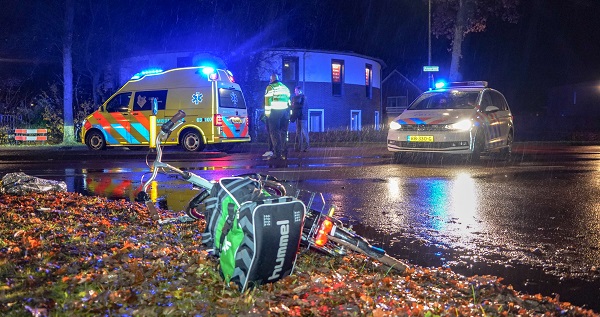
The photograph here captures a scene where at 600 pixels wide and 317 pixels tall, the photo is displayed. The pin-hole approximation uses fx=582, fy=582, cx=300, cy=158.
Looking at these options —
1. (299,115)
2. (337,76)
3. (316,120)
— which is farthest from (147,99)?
(337,76)

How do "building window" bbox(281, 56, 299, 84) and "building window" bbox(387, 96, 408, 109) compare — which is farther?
"building window" bbox(387, 96, 408, 109)

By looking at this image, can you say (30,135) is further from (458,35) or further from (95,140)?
(458,35)

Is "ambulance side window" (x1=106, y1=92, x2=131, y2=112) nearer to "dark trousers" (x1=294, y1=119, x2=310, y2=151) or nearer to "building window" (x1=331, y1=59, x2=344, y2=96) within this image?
"dark trousers" (x1=294, y1=119, x2=310, y2=151)

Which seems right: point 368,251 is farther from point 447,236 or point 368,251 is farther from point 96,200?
point 96,200

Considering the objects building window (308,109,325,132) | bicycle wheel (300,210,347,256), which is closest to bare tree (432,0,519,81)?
building window (308,109,325,132)

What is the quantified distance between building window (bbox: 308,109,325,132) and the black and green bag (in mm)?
31831

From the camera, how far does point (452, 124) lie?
12.4 metres

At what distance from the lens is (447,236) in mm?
5602

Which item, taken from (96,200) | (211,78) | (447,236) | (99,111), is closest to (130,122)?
(99,111)

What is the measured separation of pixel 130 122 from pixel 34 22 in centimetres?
992

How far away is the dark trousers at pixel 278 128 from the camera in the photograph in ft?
47.8

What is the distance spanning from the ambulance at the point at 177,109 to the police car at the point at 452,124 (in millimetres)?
5715

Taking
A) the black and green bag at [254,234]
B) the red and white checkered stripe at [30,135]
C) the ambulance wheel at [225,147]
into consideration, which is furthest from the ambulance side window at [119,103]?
the black and green bag at [254,234]

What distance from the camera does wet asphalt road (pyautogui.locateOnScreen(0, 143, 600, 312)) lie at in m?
4.66
